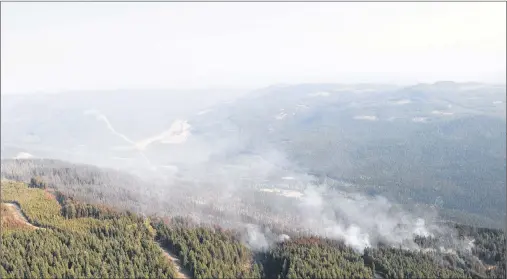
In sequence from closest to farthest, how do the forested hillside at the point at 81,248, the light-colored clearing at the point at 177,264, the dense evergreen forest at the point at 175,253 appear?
the forested hillside at the point at 81,248 → the dense evergreen forest at the point at 175,253 → the light-colored clearing at the point at 177,264

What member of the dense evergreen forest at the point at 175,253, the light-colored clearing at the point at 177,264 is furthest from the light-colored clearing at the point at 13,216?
the light-colored clearing at the point at 177,264

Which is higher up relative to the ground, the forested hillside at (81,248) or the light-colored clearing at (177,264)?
the forested hillside at (81,248)

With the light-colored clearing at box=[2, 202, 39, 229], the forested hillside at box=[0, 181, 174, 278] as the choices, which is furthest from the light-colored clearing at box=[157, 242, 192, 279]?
the light-colored clearing at box=[2, 202, 39, 229]

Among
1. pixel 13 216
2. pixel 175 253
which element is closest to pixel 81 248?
pixel 175 253

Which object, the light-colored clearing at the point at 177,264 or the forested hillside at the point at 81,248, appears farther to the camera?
the light-colored clearing at the point at 177,264

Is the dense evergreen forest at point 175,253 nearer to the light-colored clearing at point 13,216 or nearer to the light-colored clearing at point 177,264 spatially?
the light-colored clearing at point 13,216

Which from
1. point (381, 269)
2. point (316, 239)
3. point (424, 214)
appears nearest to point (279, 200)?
point (424, 214)

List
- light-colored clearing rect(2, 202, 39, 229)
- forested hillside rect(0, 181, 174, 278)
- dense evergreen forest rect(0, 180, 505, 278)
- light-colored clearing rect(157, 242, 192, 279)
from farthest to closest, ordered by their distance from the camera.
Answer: light-colored clearing rect(2, 202, 39, 229) → light-colored clearing rect(157, 242, 192, 279) → dense evergreen forest rect(0, 180, 505, 278) → forested hillside rect(0, 181, 174, 278)

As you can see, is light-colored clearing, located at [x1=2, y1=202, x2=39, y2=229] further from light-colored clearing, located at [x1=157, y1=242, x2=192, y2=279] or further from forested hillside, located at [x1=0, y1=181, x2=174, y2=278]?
light-colored clearing, located at [x1=157, y1=242, x2=192, y2=279]

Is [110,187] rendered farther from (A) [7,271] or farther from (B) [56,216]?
(A) [7,271]
